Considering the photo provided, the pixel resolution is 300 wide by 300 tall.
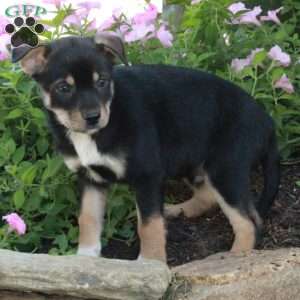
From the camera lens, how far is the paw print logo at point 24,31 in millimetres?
4061

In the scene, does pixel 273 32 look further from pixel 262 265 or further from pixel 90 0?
pixel 262 265

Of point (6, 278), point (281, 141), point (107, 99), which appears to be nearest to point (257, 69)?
point (281, 141)

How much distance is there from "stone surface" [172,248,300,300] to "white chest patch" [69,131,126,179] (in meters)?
0.61

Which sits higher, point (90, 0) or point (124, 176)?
point (90, 0)

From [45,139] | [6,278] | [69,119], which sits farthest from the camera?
[45,139]

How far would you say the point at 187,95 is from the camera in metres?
4.05

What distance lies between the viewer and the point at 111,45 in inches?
141

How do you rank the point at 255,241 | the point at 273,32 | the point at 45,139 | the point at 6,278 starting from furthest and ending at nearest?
1. the point at 273,32
2. the point at 45,139
3. the point at 255,241
4. the point at 6,278

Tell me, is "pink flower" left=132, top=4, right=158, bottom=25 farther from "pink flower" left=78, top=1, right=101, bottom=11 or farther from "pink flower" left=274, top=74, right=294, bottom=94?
"pink flower" left=274, top=74, right=294, bottom=94

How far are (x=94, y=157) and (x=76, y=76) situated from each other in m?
0.46

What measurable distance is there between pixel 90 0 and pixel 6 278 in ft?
6.70

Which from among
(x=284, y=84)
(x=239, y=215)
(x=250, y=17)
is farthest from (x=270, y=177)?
(x=250, y=17)

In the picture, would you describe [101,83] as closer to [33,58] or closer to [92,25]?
[33,58]

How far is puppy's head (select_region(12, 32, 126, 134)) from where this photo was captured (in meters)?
3.44
